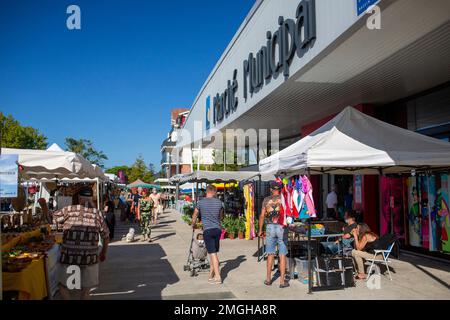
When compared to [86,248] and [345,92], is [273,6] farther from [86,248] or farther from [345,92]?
[86,248]

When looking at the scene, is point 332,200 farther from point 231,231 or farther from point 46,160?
point 46,160

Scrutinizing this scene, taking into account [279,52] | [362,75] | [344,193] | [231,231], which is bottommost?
[231,231]

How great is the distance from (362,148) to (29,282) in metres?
5.45

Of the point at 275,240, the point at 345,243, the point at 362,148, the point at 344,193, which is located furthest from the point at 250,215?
the point at 362,148

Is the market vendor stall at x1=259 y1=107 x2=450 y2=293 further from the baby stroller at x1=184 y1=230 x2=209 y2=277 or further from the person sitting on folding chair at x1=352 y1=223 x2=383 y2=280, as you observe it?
the baby stroller at x1=184 y1=230 x2=209 y2=277

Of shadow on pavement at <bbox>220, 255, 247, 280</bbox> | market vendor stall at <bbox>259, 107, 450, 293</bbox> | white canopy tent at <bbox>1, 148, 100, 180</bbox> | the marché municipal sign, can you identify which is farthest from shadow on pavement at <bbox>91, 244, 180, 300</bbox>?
the marché municipal sign

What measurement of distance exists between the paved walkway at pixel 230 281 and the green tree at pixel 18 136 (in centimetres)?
3389

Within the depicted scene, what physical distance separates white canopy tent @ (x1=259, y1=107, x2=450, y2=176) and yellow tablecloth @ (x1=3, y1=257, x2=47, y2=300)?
4256 millimetres

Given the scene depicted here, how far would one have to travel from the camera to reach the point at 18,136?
1585 inches

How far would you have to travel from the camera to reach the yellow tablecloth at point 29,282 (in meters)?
4.74

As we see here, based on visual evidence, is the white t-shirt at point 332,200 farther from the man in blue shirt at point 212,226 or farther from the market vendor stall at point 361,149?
the man in blue shirt at point 212,226

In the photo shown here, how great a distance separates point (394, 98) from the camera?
11906 mm

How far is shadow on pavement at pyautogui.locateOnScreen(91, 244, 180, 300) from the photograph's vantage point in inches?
266
